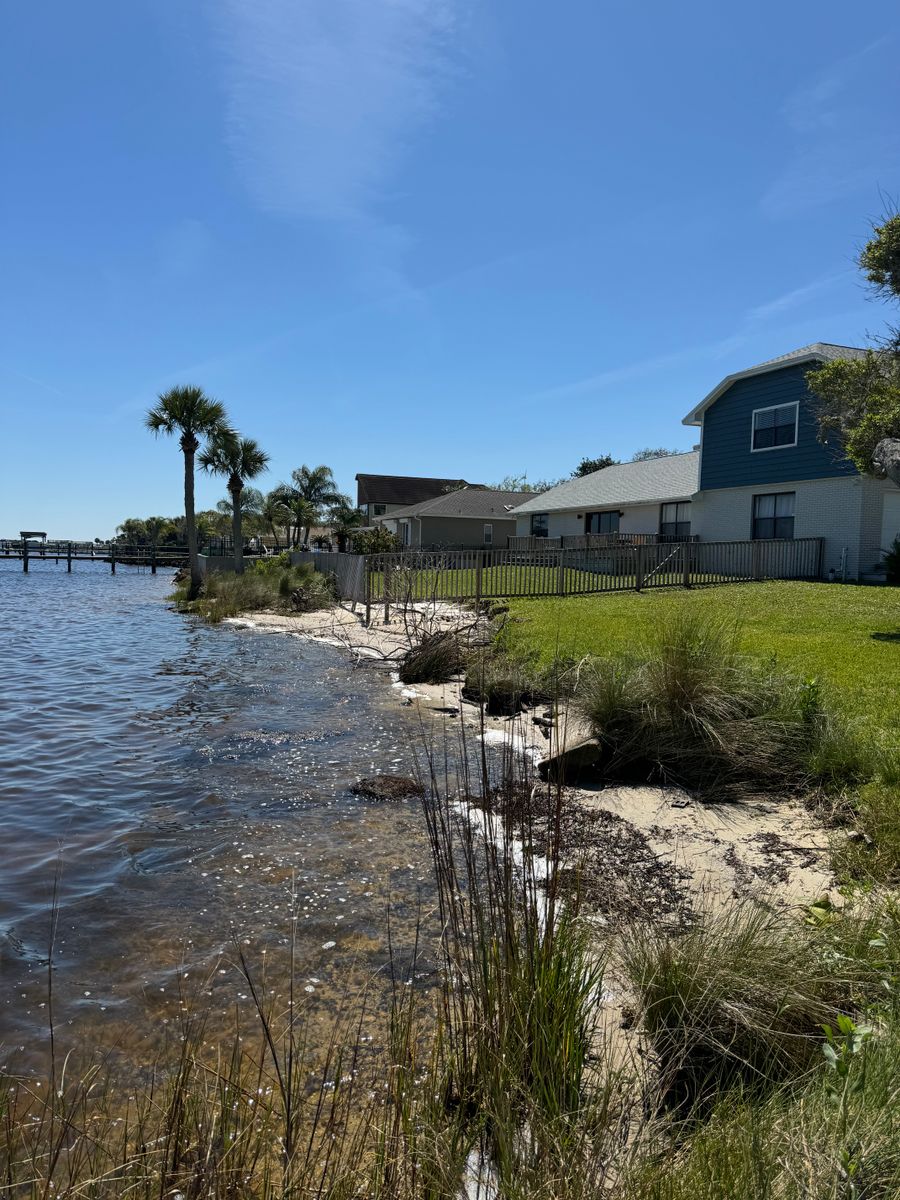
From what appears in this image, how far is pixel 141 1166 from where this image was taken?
1.98 m

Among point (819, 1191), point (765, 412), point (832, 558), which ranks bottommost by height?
point (819, 1191)

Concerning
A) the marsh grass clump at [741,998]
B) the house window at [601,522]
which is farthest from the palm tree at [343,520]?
the marsh grass clump at [741,998]

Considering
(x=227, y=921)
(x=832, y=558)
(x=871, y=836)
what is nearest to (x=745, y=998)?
(x=871, y=836)

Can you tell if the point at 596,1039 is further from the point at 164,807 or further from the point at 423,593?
the point at 423,593

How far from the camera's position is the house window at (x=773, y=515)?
81.5ft

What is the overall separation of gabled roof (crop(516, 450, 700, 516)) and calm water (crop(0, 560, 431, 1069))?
71.2ft

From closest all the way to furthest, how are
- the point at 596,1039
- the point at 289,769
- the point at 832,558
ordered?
1. the point at 596,1039
2. the point at 289,769
3. the point at 832,558

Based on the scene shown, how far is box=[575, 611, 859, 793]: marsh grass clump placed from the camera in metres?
6.36

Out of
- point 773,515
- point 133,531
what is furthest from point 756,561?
point 133,531

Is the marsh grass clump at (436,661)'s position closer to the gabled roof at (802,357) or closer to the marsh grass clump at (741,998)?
the marsh grass clump at (741,998)

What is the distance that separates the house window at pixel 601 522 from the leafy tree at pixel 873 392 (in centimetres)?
1867

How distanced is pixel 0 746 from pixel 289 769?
3.64m

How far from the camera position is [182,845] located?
5.85 m

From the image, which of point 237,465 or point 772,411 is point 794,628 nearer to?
point 772,411
